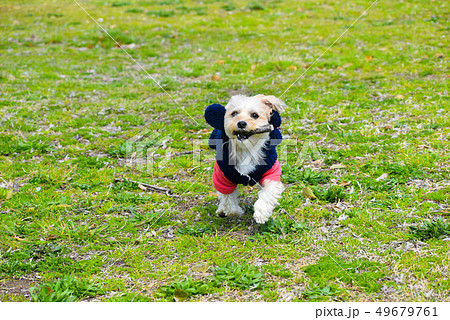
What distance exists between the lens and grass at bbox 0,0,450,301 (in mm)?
3982

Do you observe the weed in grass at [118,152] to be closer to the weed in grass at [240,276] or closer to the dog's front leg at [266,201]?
the dog's front leg at [266,201]

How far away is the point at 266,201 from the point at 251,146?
0.54m

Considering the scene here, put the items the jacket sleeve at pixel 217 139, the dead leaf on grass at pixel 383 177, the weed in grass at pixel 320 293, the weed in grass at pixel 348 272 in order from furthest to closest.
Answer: the dead leaf on grass at pixel 383 177 → the jacket sleeve at pixel 217 139 → the weed in grass at pixel 348 272 → the weed in grass at pixel 320 293

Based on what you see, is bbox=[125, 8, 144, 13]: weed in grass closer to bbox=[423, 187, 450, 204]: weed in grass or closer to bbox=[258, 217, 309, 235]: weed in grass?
bbox=[258, 217, 309, 235]: weed in grass

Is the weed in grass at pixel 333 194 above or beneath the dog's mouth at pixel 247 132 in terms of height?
beneath

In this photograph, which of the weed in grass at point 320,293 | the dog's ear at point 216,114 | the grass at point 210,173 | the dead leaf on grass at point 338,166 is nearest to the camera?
the weed in grass at point 320,293

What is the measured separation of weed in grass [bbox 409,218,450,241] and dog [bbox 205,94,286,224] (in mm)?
1303

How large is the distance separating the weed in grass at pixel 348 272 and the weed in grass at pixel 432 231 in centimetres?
64

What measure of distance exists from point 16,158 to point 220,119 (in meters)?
3.48

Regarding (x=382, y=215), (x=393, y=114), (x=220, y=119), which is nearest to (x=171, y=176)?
(x=220, y=119)

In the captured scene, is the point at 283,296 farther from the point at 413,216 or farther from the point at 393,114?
the point at 393,114

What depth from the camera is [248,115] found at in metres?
4.48

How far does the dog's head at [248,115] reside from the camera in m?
4.40

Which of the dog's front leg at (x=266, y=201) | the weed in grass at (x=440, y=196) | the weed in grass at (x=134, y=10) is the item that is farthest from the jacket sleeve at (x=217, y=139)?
the weed in grass at (x=134, y=10)
